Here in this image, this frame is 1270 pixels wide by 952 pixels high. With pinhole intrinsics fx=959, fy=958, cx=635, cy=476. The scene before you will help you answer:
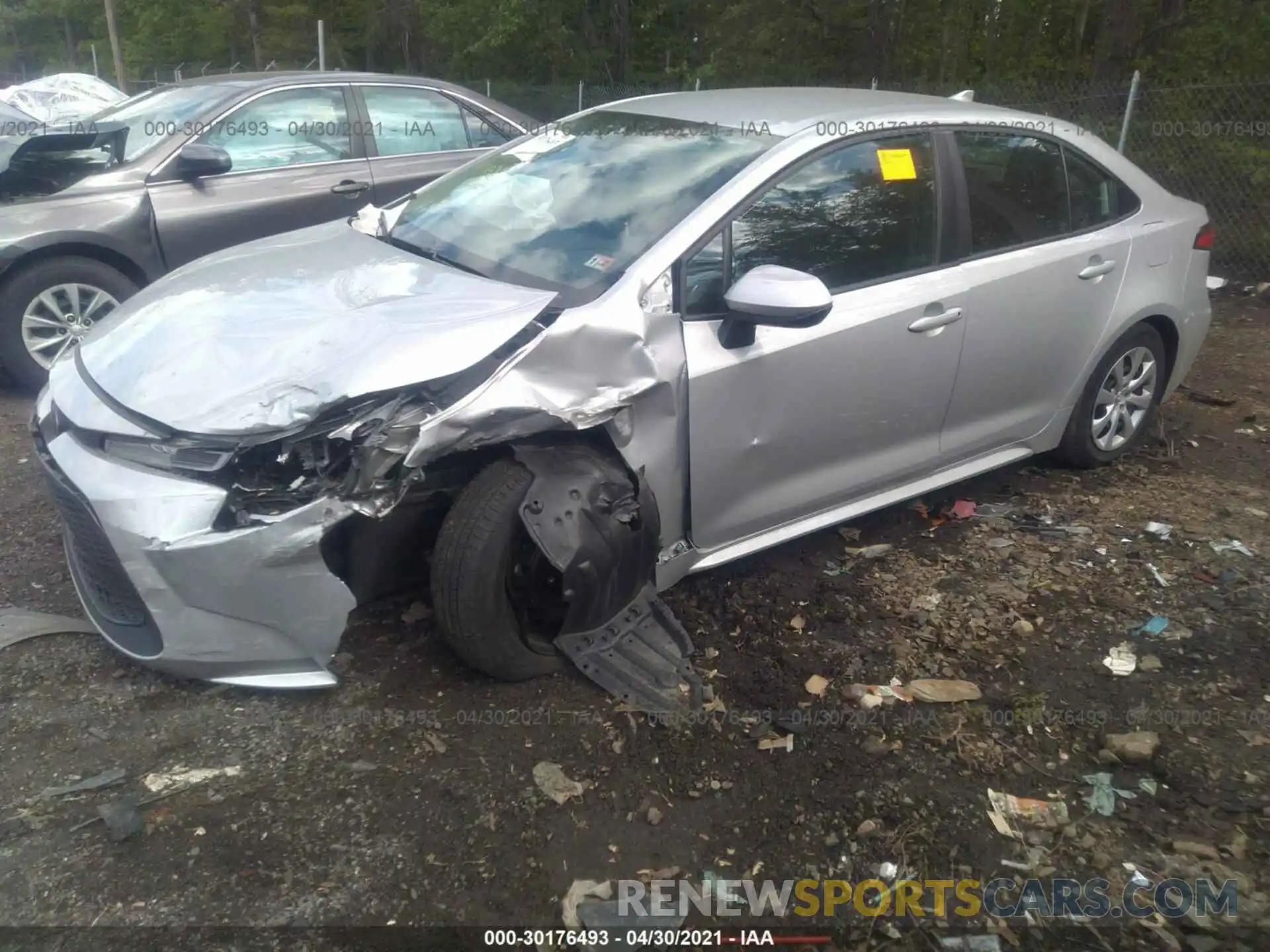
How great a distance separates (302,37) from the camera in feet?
88.2

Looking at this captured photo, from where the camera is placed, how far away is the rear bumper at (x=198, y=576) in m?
2.45

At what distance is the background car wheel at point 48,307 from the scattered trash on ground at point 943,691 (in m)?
4.25

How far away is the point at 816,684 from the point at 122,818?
198 centimetres

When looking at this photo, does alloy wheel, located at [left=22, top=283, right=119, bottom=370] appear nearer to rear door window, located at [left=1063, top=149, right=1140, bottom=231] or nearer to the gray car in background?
the gray car in background

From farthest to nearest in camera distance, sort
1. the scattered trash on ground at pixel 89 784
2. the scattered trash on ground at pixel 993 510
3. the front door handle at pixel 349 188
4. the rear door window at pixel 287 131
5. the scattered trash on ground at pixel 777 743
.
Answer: the front door handle at pixel 349 188 < the rear door window at pixel 287 131 < the scattered trash on ground at pixel 993 510 < the scattered trash on ground at pixel 777 743 < the scattered trash on ground at pixel 89 784

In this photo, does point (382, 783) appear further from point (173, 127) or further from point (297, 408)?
point (173, 127)

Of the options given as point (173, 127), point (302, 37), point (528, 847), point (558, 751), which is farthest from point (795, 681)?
point (302, 37)

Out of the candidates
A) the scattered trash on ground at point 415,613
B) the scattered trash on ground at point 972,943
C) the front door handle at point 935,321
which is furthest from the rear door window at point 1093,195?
the scattered trash on ground at point 415,613

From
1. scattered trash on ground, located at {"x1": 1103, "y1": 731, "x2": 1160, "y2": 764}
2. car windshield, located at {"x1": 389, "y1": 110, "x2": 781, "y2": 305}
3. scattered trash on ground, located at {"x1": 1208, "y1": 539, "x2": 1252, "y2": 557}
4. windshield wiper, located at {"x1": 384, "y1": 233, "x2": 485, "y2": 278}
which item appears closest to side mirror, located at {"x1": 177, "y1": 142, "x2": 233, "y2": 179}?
car windshield, located at {"x1": 389, "y1": 110, "x2": 781, "y2": 305}

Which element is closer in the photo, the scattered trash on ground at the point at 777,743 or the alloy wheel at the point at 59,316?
the scattered trash on ground at the point at 777,743

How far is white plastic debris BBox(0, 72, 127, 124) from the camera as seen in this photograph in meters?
12.3

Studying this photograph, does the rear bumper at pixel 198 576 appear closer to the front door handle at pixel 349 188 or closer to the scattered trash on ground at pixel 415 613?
the scattered trash on ground at pixel 415 613

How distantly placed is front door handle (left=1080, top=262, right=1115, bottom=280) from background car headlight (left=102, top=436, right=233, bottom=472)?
332 cm

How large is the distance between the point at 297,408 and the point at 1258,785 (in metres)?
2.86
